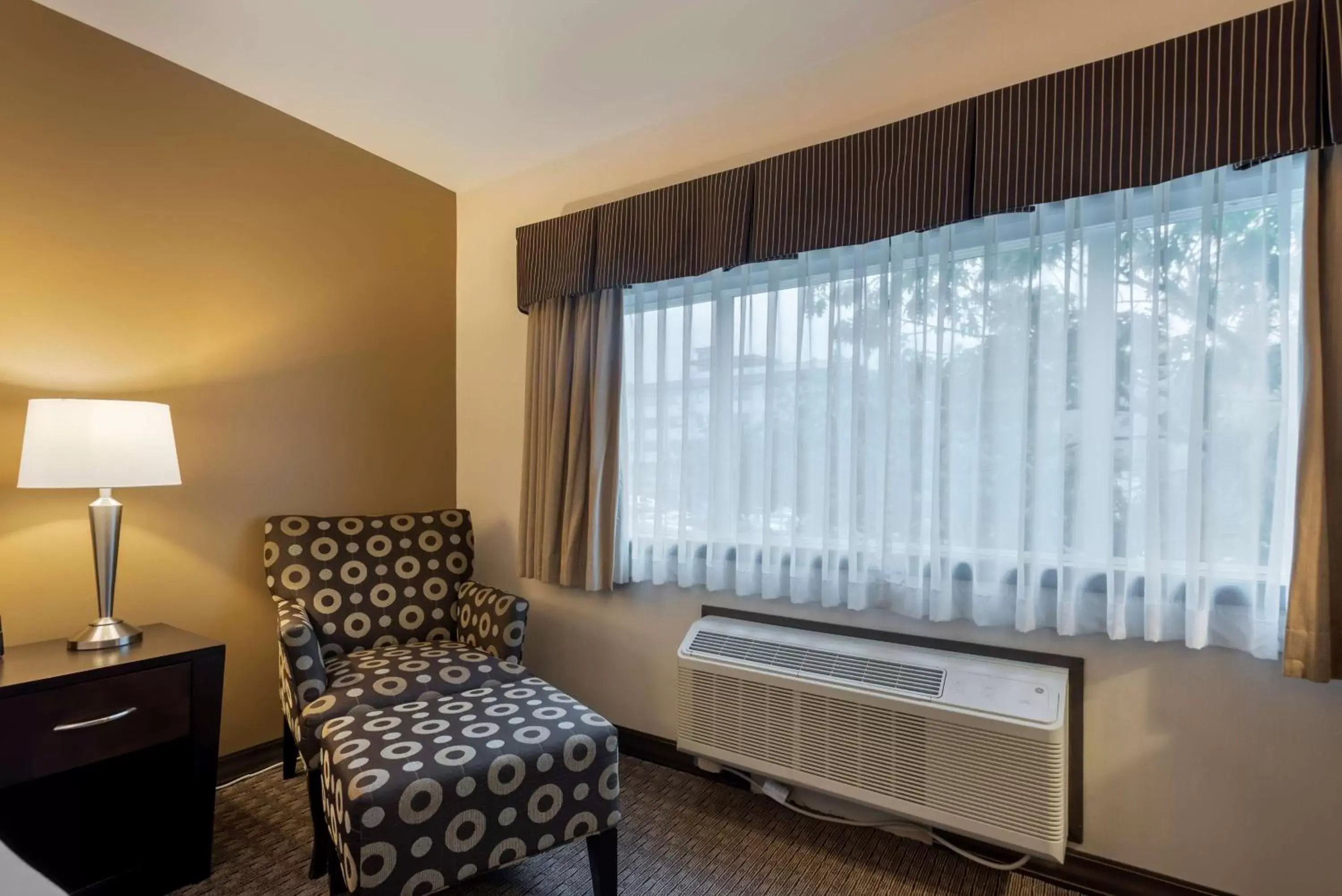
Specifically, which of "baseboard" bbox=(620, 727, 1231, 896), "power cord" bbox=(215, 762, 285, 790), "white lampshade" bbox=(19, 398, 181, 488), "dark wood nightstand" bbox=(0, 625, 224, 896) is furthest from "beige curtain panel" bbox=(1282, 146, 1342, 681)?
"power cord" bbox=(215, 762, 285, 790)

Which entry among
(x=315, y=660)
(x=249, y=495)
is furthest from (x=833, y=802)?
(x=249, y=495)

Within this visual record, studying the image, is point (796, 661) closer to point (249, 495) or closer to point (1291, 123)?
point (1291, 123)

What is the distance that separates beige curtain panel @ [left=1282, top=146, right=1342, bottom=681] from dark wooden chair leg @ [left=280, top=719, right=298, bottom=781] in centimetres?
282

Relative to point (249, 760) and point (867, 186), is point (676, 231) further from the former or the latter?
point (249, 760)

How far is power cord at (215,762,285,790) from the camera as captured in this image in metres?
2.22

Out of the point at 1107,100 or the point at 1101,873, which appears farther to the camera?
the point at 1101,873

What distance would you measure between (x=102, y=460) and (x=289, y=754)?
1190 mm

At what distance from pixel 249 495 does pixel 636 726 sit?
166 centimetres

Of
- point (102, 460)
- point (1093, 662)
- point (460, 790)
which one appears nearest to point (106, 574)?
Answer: point (102, 460)

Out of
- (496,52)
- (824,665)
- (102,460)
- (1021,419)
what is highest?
(496,52)

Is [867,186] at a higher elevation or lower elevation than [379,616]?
higher

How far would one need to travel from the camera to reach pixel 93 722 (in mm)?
1574

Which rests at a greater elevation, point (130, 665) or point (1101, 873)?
point (130, 665)

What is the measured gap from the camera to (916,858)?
6.08 ft
